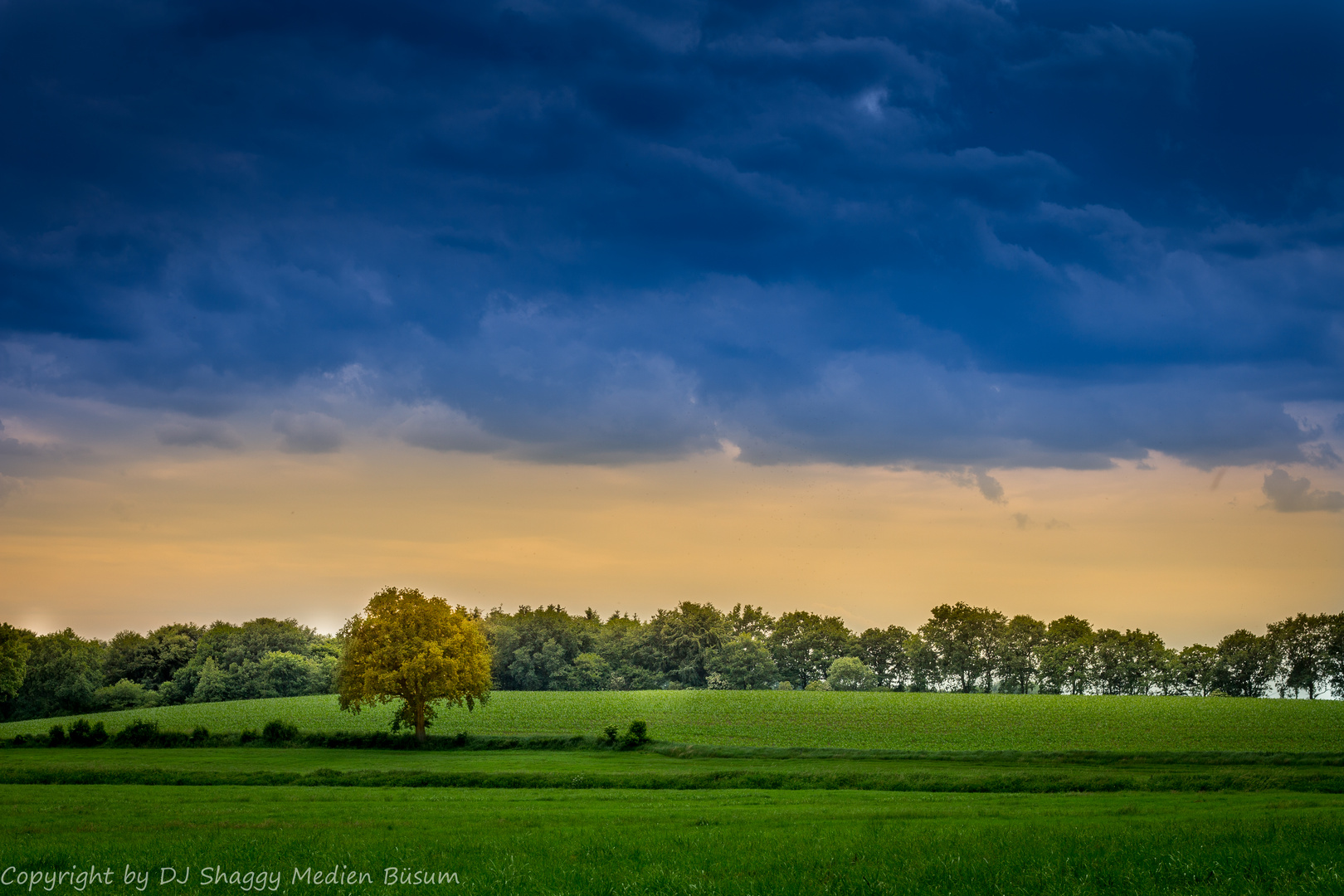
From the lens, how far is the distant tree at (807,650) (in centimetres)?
18488

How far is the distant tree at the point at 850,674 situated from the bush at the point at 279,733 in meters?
123

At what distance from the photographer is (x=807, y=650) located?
186250 millimetres

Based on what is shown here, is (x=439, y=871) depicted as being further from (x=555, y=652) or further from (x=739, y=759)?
(x=555, y=652)

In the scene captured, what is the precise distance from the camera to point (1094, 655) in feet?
546

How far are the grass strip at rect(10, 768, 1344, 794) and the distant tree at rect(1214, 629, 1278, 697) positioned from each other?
412 ft

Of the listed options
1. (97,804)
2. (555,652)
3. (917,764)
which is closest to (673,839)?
(97,804)

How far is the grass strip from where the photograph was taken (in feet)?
129

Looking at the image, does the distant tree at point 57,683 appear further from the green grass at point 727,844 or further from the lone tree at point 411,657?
the green grass at point 727,844

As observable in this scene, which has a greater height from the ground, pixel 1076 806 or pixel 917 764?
pixel 1076 806

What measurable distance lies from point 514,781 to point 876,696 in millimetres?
81387

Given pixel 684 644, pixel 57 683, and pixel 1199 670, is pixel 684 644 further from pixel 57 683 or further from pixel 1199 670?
pixel 57 683

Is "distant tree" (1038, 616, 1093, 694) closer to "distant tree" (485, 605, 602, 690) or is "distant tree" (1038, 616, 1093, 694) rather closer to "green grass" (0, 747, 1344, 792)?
"distant tree" (485, 605, 602, 690)

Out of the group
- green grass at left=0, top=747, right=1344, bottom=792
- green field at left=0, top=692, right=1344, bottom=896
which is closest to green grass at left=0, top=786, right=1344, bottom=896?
green field at left=0, top=692, right=1344, bottom=896

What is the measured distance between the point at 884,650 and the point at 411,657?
140897 millimetres
